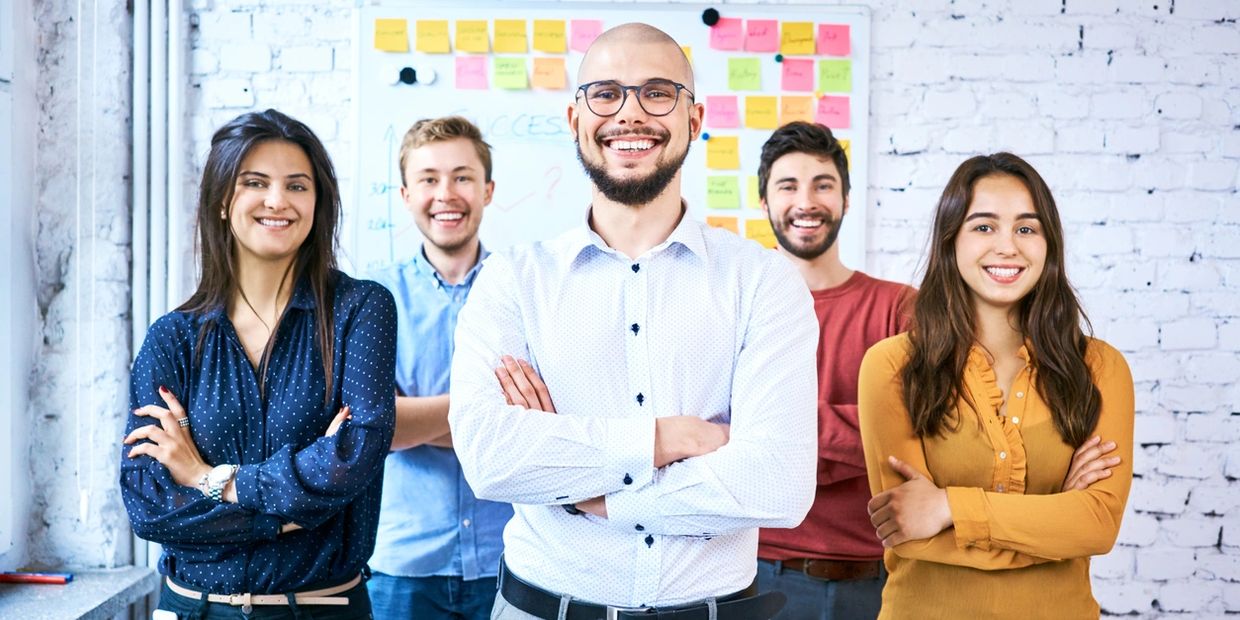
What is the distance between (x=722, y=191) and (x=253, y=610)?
6.46 feet

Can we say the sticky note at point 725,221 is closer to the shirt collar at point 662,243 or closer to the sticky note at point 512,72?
the sticky note at point 512,72

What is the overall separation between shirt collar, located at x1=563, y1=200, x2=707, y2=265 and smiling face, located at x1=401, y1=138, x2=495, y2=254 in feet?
2.63

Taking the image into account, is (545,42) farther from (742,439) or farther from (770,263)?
(742,439)

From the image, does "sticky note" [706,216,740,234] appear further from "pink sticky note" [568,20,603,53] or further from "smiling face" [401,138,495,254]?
"smiling face" [401,138,495,254]

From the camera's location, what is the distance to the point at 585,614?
1750 millimetres

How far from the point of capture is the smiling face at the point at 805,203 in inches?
104

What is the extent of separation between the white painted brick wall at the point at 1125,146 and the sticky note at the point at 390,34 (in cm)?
10

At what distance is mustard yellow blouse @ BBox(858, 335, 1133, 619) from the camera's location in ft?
6.44

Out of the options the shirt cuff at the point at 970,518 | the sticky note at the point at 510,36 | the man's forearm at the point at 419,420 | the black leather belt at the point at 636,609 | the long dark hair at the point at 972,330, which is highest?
the sticky note at the point at 510,36

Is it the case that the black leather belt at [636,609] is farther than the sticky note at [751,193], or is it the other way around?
the sticky note at [751,193]

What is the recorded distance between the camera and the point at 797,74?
3.29 meters

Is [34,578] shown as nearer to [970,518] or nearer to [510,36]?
[510,36]

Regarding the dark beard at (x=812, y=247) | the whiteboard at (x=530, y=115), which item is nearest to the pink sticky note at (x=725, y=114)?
the whiteboard at (x=530, y=115)

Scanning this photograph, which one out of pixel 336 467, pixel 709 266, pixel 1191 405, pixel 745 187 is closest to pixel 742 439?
pixel 709 266
